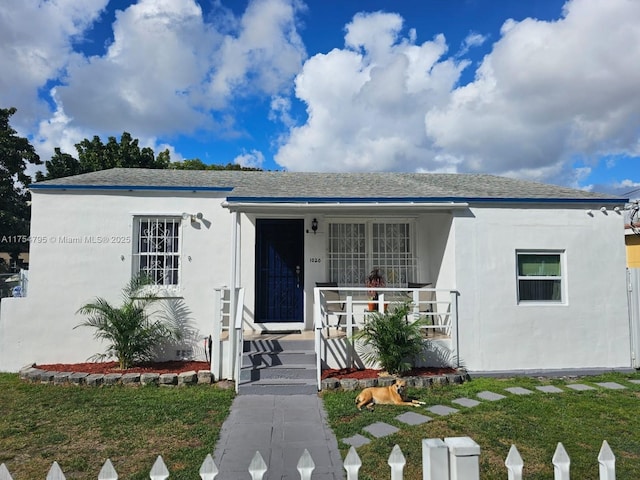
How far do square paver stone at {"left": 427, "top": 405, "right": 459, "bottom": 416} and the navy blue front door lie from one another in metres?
4.28

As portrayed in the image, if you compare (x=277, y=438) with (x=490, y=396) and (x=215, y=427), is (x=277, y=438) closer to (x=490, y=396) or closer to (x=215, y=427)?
(x=215, y=427)

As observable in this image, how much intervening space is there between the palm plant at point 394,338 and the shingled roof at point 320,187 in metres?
2.39

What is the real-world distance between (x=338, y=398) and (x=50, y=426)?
405 centimetres

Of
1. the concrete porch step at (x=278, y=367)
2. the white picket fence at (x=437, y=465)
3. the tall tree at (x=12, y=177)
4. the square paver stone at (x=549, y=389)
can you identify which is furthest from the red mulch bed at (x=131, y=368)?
the tall tree at (x=12, y=177)

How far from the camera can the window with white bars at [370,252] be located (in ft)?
32.3

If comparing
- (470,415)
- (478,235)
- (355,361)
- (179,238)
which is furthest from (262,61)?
(470,415)

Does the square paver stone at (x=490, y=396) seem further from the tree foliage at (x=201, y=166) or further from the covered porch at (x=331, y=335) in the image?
the tree foliage at (x=201, y=166)

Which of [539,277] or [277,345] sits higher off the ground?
[539,277]

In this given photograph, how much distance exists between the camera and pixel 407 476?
3787 millimetres

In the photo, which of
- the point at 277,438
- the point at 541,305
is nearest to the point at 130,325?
the point at 277,438

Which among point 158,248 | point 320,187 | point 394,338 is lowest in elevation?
point 394,338

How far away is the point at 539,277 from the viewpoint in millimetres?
8242

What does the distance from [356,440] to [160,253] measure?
6029 mm

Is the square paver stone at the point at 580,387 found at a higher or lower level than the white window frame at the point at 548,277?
lower
